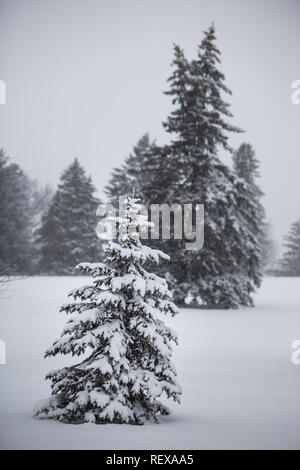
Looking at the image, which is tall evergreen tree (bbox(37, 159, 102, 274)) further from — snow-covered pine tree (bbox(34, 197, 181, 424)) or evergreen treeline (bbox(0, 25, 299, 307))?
snow-covered pine tree (bbox(34, 197, 181, 424))

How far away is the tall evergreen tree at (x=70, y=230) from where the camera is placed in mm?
45781

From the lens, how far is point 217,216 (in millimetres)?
23984

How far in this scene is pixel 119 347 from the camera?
6.90 meters

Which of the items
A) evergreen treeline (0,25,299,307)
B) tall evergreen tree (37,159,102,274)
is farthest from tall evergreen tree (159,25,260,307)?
tall evergreen tree (37,159,102,274)

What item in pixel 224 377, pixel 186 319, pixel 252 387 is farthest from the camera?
pixel 186 319

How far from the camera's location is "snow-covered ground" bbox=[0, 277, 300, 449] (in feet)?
20.9

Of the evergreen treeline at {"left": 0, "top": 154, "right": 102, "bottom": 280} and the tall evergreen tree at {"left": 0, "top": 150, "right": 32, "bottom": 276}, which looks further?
the evergreen treeline at {"left": 0, "top": 154, "right": 102, "bottom": 280}

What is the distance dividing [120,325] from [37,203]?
56495 mm

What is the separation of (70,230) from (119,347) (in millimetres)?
39539

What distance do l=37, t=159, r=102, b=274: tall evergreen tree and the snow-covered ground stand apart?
86.6 feet

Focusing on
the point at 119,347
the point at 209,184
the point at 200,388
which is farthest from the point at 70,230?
the point at 119,347

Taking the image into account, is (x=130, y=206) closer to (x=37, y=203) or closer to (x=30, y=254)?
(x=30, y=254)

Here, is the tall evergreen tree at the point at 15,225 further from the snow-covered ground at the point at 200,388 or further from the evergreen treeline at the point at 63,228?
the snow-covered ground at the point at 200,388

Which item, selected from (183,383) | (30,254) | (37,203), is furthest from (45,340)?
(37,203)
